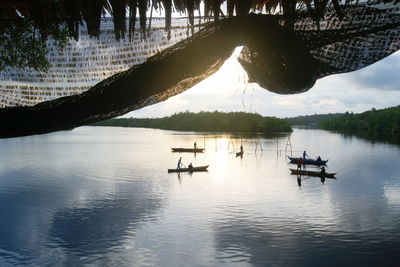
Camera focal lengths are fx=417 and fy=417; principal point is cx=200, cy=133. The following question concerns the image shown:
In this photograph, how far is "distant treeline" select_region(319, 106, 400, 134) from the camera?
83344 mm

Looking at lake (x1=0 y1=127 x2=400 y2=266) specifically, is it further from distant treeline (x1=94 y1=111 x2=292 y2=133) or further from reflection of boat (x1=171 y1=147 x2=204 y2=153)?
distant treeline (x1=94 y1=111 x2=292 y2=133)

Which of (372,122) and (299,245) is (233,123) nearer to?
(372,122)

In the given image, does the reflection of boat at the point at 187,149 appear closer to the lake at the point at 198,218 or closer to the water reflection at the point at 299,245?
the lake at the point at 198,218

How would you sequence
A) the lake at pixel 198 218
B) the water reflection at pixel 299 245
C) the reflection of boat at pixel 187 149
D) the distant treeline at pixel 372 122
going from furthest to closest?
the distant treeline at pixel 372 122
the reflection of boat at pixel 187 149
the lake at pixel 198 218
the water reflection at pixel 299 245

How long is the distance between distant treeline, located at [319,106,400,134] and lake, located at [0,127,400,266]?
5738 cm

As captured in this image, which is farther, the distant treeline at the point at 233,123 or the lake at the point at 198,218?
the distant treeline at the point at 233,123

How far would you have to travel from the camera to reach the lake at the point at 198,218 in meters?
13.6

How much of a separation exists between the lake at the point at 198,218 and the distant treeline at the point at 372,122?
57376mm

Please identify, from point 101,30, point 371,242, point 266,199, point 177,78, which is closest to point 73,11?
point 101,30

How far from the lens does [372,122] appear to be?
93938 millimetres

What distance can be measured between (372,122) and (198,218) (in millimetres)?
85777

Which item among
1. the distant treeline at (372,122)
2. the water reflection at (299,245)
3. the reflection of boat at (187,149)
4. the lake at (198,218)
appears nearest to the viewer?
the water reflection at (299,245)

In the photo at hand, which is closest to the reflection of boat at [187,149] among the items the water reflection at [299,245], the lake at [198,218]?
the lake at [198,218]

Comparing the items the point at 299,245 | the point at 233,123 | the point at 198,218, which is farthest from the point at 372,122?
the point at 299,245
